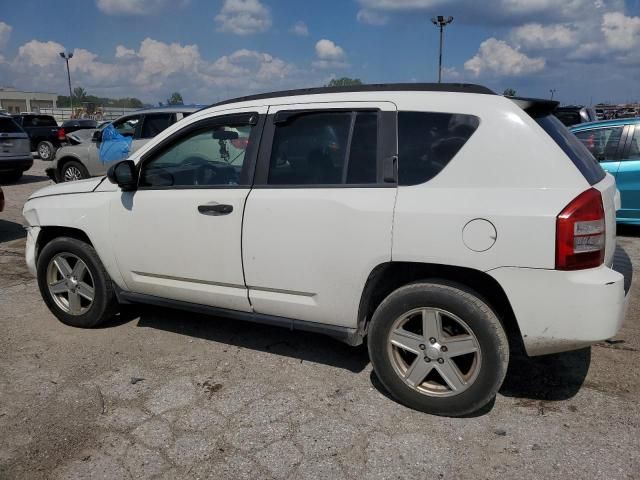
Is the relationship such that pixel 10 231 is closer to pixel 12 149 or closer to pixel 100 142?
pixel 100 142

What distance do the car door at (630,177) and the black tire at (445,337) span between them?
5.29 meters

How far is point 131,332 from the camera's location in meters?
4.44

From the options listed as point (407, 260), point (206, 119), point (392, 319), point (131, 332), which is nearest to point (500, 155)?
point (407, 260)

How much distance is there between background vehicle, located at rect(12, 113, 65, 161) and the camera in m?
19.4

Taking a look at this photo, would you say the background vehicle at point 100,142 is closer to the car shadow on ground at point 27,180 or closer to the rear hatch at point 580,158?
the car shadow on ground at point 27,180

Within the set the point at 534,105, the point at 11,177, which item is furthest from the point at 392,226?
the point at 11,177

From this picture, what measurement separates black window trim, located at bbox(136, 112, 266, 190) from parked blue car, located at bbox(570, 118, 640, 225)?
558cm

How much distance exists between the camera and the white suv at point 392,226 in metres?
2.77

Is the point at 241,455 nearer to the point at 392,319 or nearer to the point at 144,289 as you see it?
the point at 392,319

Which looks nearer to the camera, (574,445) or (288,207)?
(574,445)

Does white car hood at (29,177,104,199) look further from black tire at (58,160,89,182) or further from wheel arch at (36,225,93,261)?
black tire at (58,160,89,182)

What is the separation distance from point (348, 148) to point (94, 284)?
7.86 feet

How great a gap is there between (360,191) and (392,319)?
2.51 ft

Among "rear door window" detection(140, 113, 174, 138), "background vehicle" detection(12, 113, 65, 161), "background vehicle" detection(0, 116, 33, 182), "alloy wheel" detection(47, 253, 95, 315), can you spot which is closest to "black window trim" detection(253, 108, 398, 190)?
"alloy wheel" detection(47, 253, 95, 315)
